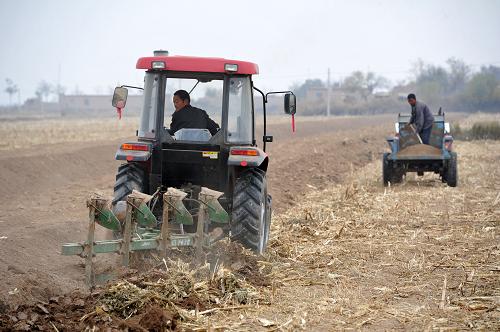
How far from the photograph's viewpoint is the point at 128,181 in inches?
327

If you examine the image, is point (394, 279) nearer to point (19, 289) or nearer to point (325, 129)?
point (19, 289)

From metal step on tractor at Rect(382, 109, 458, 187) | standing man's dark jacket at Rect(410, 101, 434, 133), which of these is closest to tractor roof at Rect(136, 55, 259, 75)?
metal step on tractor at Rect(382, 109, 458, 187)

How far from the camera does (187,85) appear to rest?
877 centimetres

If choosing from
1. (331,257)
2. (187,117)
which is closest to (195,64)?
(187,117)

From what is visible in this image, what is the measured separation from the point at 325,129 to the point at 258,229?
3770 centimetres

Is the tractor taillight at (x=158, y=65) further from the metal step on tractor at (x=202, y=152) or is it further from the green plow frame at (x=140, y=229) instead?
the green plow frame at (x=140, y=229)

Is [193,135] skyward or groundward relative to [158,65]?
groundward

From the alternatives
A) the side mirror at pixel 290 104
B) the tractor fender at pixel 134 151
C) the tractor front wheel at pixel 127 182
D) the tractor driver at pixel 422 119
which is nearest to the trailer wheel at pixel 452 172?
the tractor driver at pixel 422 119

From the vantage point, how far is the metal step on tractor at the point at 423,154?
1631 cm

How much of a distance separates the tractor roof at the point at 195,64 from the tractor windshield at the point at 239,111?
0.23 metres

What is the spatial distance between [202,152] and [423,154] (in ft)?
29.7

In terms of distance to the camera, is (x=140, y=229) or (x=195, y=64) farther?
(x=195, y=64)

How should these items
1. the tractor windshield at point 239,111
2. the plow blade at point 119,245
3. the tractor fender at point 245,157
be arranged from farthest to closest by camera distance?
the tractor windshield at point 239,111 < the tractor fender at point 245,157 < the plow blade at point 119,245

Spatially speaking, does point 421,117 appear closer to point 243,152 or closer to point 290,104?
point 290,104
